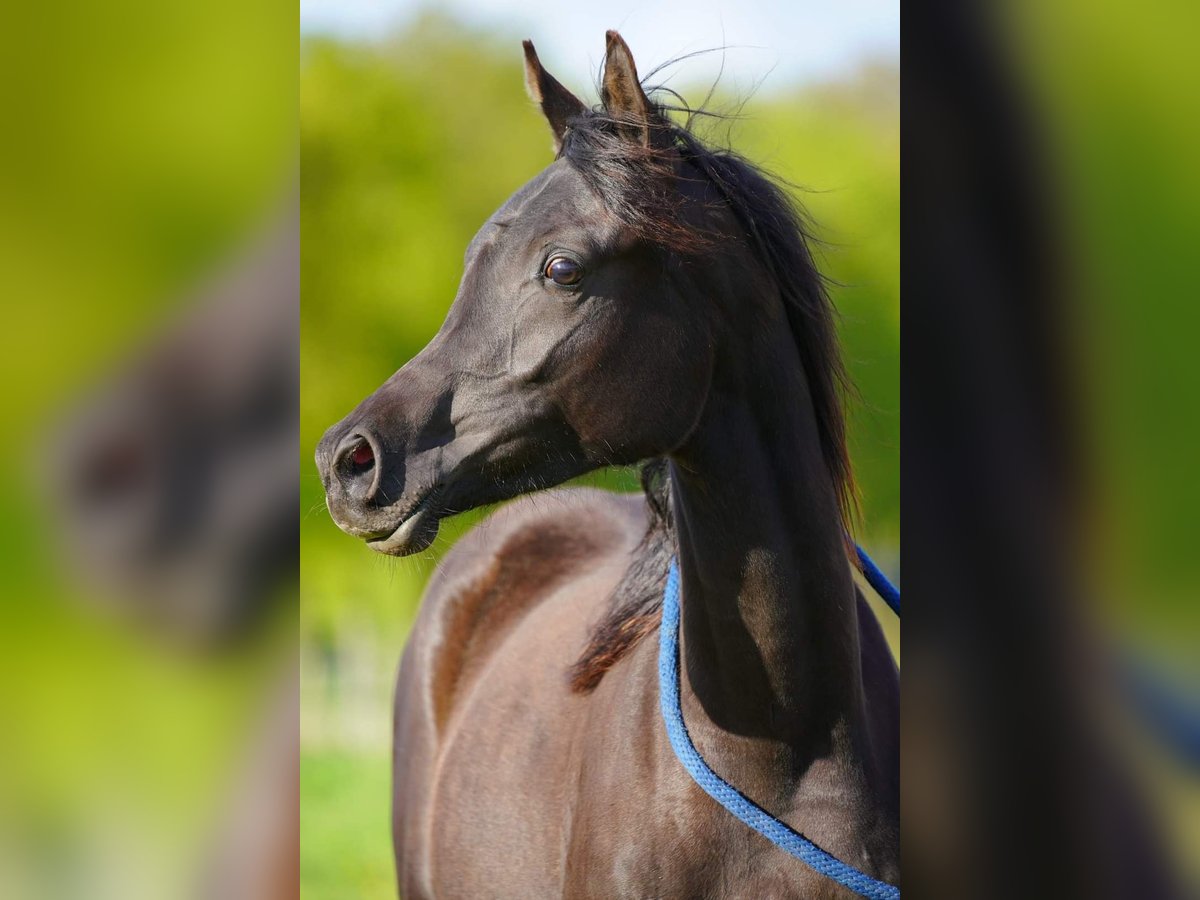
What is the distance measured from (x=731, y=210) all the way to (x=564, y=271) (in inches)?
9.8

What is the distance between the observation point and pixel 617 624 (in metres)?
1.70

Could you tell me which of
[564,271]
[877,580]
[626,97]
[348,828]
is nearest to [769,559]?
[877,580]

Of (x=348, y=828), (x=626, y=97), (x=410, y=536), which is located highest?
(x=626, y=97)

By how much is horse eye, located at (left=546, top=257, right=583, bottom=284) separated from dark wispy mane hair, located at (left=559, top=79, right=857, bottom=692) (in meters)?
0.08

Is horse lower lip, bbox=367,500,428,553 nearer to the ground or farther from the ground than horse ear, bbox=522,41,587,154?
nearer to the ground

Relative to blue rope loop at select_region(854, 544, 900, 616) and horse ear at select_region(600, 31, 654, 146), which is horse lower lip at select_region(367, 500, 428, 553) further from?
blue rope loop at select_region(854, 544, 900, 616)

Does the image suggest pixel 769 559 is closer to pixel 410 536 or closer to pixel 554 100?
pixel 410 536

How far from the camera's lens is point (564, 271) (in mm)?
1229

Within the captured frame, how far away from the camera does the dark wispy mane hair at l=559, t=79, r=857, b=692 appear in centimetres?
123
